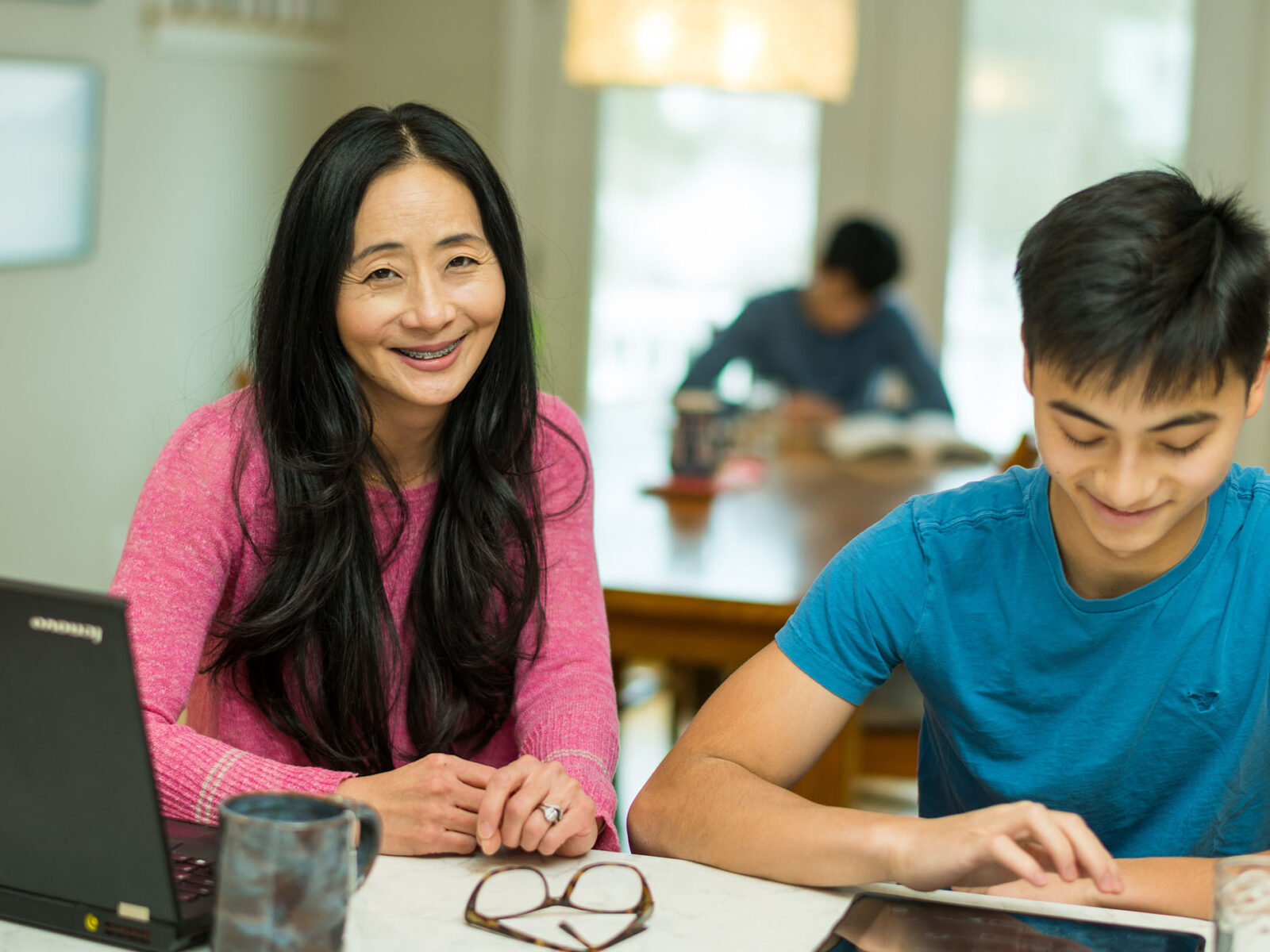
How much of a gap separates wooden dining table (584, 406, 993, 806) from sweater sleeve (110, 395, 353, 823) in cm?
82

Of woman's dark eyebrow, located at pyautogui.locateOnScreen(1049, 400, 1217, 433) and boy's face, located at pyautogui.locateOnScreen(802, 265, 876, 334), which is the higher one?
boy's face, located at pyautogui.locateOnScreen(802, 265, 876, 334)

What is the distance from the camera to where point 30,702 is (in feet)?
2.93

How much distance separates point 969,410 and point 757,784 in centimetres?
368

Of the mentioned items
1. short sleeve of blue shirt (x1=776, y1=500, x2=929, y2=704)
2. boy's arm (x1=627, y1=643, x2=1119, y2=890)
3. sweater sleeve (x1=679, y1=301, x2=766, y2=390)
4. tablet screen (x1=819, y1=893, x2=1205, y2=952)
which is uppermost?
sweater sleeve (x1=679, y1=301, x2=766, y2=390)

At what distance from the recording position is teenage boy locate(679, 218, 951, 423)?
12.8ft

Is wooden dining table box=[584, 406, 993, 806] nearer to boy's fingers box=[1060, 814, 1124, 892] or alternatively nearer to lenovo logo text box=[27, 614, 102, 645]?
boy's fingers box=[1060, 814, 1124, 892]

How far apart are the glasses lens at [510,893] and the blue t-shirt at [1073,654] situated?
0.31m

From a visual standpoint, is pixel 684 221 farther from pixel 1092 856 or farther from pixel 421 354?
pixel 1092 856

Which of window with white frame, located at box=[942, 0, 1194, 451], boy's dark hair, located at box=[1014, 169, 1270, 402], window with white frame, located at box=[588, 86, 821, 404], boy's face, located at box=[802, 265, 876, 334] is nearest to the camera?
boy's dark hair, located at box=[1014, 169, 1270, 402]

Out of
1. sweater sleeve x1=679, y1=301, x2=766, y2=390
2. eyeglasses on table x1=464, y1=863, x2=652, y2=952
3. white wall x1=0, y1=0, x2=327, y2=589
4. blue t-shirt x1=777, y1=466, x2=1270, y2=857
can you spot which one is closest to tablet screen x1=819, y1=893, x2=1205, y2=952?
eyeglasses on table x1=464, y1=863, x2=652, y2=952

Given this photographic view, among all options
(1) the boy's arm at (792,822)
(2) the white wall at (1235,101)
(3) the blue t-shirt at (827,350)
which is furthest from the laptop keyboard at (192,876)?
(2) the white wall at (1235,101)

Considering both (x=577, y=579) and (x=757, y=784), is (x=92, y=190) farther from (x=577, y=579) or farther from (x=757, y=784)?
(x=757, y=784)

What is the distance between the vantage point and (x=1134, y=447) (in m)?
1.06

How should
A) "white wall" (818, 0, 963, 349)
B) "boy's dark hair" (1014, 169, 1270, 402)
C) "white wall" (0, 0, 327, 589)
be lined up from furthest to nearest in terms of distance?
1. "white wall" (818, 0, 963, 349)
2. "white wall" (0, 0, 327, 589)
3. "boy's dark hair" (1014, 169, 1270, 402)
